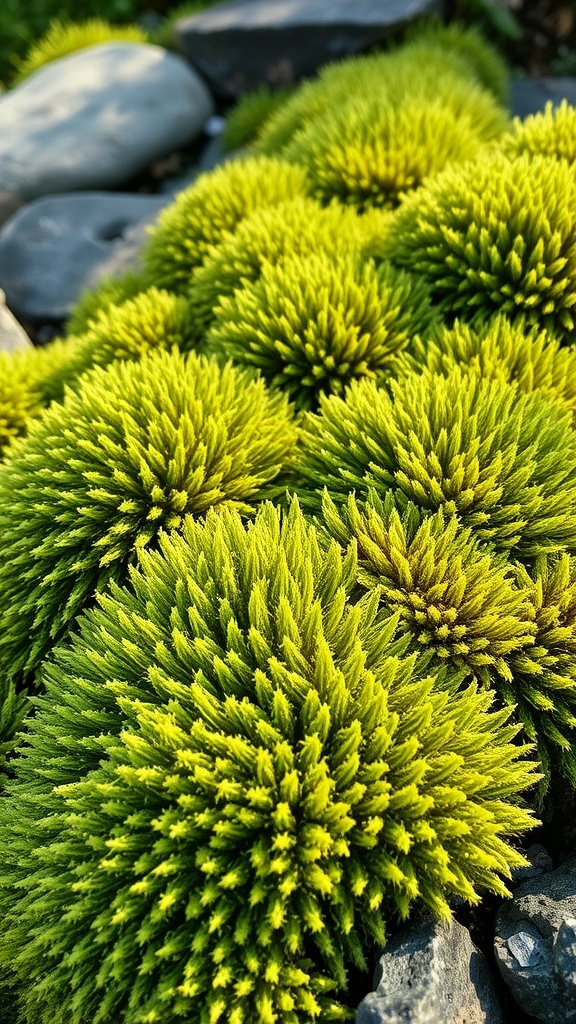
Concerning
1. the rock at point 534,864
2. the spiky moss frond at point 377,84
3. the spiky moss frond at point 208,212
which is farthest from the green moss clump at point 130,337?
the rock at point 534,864

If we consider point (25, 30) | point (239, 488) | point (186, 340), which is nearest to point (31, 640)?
point (239, 488)

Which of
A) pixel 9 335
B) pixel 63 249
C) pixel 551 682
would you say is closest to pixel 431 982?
pixel 551 682

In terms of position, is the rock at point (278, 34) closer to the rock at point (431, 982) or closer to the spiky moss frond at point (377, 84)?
the spiky moss frond at point (377, 84)

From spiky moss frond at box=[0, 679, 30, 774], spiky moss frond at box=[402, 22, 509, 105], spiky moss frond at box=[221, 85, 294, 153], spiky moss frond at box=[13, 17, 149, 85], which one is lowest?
spiky moss frond at box=[0, 679, 30, 774]

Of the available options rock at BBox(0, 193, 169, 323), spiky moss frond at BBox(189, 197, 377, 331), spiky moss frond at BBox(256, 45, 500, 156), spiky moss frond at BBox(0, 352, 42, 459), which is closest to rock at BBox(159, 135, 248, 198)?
rock at BBox(0, 193, 169, 323)

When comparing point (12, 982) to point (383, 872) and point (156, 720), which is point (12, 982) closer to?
point (156, 720)

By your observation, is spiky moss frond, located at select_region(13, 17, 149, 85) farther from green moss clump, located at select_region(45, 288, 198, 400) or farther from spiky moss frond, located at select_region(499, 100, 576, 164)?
spiky moss frond, located at select_region(499, 100, 576, 164)

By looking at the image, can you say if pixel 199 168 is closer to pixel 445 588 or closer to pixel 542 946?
pixel 445 588
